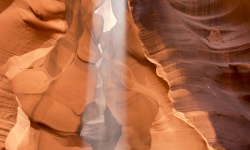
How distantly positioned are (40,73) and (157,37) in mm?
1119

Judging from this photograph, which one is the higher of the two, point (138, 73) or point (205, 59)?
point (205, 59)

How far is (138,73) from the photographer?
8.28 feet

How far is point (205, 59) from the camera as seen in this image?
2.18 meters

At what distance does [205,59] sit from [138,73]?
2.08ft

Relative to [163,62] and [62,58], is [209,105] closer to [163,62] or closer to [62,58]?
[163,62]

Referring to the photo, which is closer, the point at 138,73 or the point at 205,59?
the point at 205,59

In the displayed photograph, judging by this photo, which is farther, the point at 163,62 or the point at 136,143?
the point at 136,143

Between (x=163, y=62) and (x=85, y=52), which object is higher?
(x=163, y=62)

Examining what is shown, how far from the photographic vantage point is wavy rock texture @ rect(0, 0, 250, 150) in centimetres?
192

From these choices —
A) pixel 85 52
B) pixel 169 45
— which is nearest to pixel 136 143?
pixel 85 52

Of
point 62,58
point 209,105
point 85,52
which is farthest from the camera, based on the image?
point 85,52

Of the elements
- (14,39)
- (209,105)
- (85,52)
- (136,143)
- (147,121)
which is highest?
(14,39)

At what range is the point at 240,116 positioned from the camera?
1.90 m

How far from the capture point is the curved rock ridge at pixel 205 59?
6.04 feet
